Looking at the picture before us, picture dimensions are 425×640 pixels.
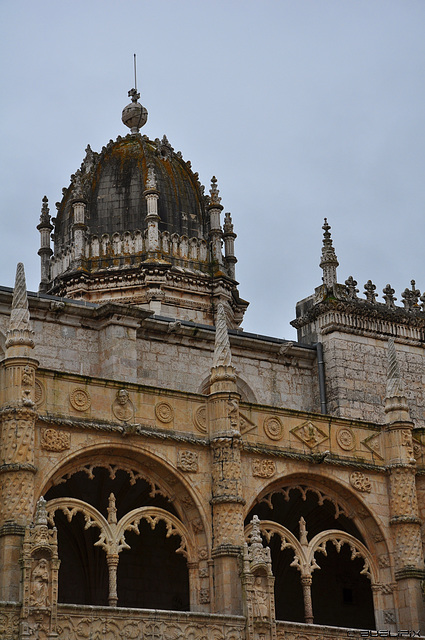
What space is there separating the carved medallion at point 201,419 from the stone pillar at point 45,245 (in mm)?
15709

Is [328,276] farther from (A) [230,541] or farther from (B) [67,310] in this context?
(A) [230,541]

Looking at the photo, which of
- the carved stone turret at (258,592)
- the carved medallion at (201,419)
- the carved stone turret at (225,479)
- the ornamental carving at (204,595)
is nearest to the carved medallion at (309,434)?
the carved stone turret at (225,479)

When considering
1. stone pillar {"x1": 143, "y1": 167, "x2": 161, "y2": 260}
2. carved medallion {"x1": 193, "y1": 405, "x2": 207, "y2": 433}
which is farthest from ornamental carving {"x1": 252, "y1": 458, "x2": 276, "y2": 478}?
stone pillar {"x1": 143, "y1": 167, "x2": 161, "y2": 260}

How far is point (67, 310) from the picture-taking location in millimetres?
33062

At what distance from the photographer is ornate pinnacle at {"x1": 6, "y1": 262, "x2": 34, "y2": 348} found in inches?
1040

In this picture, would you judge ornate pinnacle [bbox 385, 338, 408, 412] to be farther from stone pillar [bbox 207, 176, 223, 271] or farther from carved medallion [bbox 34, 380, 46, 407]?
stone pillar [bbox 207, 176, 223, 271]

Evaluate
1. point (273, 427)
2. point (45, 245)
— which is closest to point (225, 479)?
point (273, 427)

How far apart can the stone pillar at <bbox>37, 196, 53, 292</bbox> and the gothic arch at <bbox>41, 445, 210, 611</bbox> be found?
1360 cm

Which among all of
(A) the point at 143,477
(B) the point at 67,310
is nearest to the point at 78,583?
(A) the point at 143,477

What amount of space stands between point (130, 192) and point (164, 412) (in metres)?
16.7

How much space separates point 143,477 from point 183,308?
14.5 meters

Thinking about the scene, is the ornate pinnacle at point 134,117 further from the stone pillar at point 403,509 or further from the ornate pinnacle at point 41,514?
the ornate pinnacle at point 41,514

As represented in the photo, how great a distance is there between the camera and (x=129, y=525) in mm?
26406

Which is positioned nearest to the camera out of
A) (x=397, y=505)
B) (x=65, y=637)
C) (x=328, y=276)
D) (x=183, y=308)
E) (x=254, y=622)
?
(x=65, y=637)
